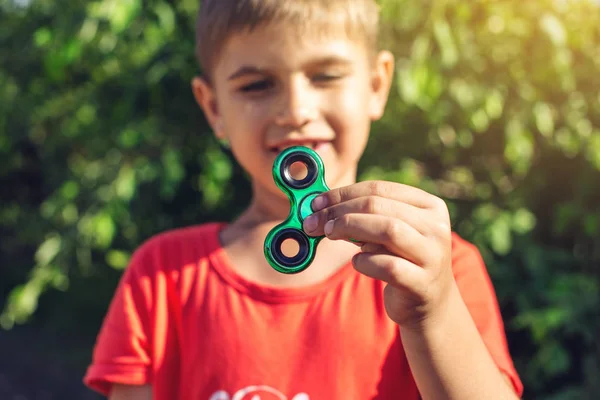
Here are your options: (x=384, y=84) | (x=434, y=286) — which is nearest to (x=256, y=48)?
(x=384, y=84)

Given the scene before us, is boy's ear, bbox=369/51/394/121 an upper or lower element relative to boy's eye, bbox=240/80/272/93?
upper

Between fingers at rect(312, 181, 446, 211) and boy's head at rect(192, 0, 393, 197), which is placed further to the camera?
boy's head at rect(192, 0, 393, 197)

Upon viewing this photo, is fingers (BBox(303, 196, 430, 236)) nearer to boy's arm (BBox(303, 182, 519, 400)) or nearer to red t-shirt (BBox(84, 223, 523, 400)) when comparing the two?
boy's arm (BBox(303, 182, 519, 400))

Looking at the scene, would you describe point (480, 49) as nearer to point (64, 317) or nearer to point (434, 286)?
point (434, 286)

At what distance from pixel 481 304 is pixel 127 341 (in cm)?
73

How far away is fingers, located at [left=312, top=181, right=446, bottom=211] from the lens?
3.44 feet

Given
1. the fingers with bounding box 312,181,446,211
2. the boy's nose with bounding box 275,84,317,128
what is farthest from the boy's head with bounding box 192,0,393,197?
the fingers with bounding box 312,181,446,211

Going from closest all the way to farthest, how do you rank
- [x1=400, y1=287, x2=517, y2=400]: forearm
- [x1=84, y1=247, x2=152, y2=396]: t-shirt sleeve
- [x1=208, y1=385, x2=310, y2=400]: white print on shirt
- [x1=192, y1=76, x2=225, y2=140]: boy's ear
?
[x1=400, y1=287, x2=517, y2=400]: forearm
[x1=208, y1=385, x2=310, y2=400]: white print on shirt
[x1=84, y1=247, x2=152, y2=396]: t-shirt sleeve
[x1=192, y1=76, x2=225, y2=140]: boy's ear

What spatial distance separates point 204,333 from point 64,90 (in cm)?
221

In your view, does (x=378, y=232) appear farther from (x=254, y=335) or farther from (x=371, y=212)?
(x=254, y=335)

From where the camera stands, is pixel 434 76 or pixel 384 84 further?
pixel 434 76

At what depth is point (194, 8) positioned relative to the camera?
8.95 ft

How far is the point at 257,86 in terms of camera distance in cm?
143

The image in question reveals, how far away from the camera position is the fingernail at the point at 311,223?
1.05 metres
